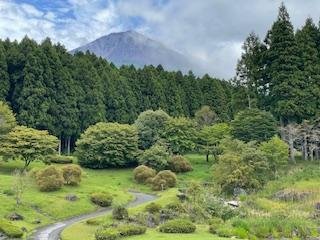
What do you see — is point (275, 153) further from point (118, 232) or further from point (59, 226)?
point (118, 232)

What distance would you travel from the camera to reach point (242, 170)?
172 feet

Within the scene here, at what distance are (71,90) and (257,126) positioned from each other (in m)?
29.4

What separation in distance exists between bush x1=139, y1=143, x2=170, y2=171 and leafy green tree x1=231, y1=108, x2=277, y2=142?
1067 cm

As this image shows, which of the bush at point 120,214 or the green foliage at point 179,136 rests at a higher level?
the green foliage at point 179,136

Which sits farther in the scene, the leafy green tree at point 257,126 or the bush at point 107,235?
the leafy green tree at point 257,126

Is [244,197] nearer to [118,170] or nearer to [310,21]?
[118,170]

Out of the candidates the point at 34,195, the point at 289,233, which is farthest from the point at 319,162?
the point at 34,195

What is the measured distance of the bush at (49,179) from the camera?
52375 millimetres

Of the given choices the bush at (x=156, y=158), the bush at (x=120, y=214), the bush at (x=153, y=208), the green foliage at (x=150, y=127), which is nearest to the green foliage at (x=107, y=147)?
the bush at (x=156, y=158)

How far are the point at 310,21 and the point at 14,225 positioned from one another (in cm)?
5259

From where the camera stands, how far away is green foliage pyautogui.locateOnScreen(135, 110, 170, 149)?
77312 mm

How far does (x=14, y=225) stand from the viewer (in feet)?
128

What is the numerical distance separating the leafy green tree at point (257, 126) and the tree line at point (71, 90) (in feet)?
30.2

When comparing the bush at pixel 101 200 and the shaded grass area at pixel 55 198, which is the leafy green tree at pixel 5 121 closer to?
the shaded grass area at pixel 55 198
